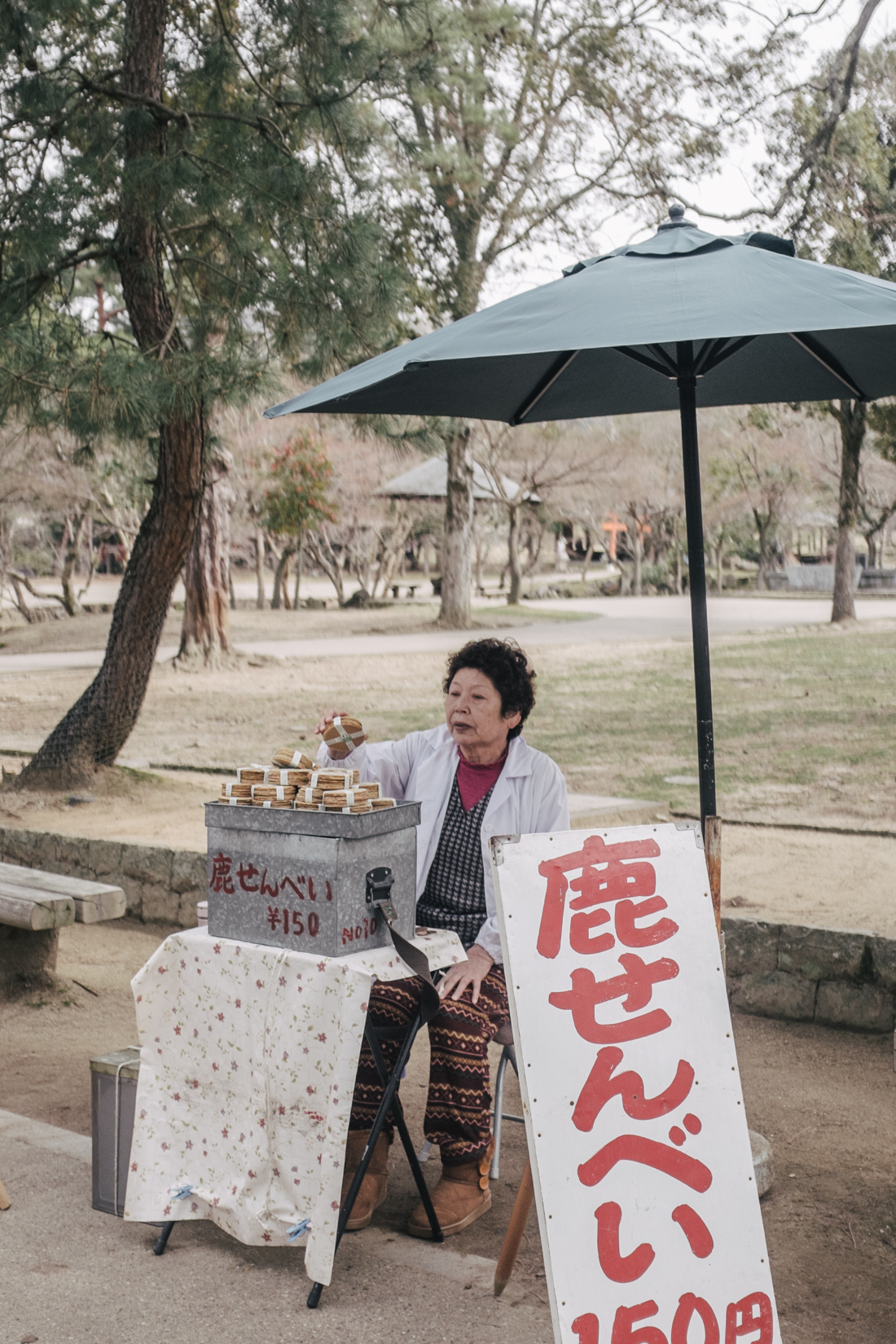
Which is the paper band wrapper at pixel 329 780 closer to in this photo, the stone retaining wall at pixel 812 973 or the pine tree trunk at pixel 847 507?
the stone retaining wall at pixel 812 973

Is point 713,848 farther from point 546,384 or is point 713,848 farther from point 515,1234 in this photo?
point 546,384

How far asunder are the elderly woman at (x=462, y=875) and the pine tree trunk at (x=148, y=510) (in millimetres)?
3850

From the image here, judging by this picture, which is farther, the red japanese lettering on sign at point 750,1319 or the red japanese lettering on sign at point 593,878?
the red japanese lettering on sign at point 593,878

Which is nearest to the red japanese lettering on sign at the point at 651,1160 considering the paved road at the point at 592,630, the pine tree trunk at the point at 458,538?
the paved road at the point at 592,630

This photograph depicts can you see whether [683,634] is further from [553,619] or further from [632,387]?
[632,387]

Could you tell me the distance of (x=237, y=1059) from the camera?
269cm

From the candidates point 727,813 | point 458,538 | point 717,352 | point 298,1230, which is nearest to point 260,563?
point 458,538

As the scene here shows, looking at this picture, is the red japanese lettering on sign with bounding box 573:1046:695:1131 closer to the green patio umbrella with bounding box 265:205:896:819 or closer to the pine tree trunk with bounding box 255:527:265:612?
the green patio umbrella with bounding box 265:205:896:819

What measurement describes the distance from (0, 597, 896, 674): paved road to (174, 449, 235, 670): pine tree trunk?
98cm

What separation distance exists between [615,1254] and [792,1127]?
5.42ft

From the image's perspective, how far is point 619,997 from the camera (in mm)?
2186

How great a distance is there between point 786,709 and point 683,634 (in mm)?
9523

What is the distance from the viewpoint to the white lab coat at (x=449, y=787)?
9.82ft

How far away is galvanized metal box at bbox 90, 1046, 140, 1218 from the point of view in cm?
284
